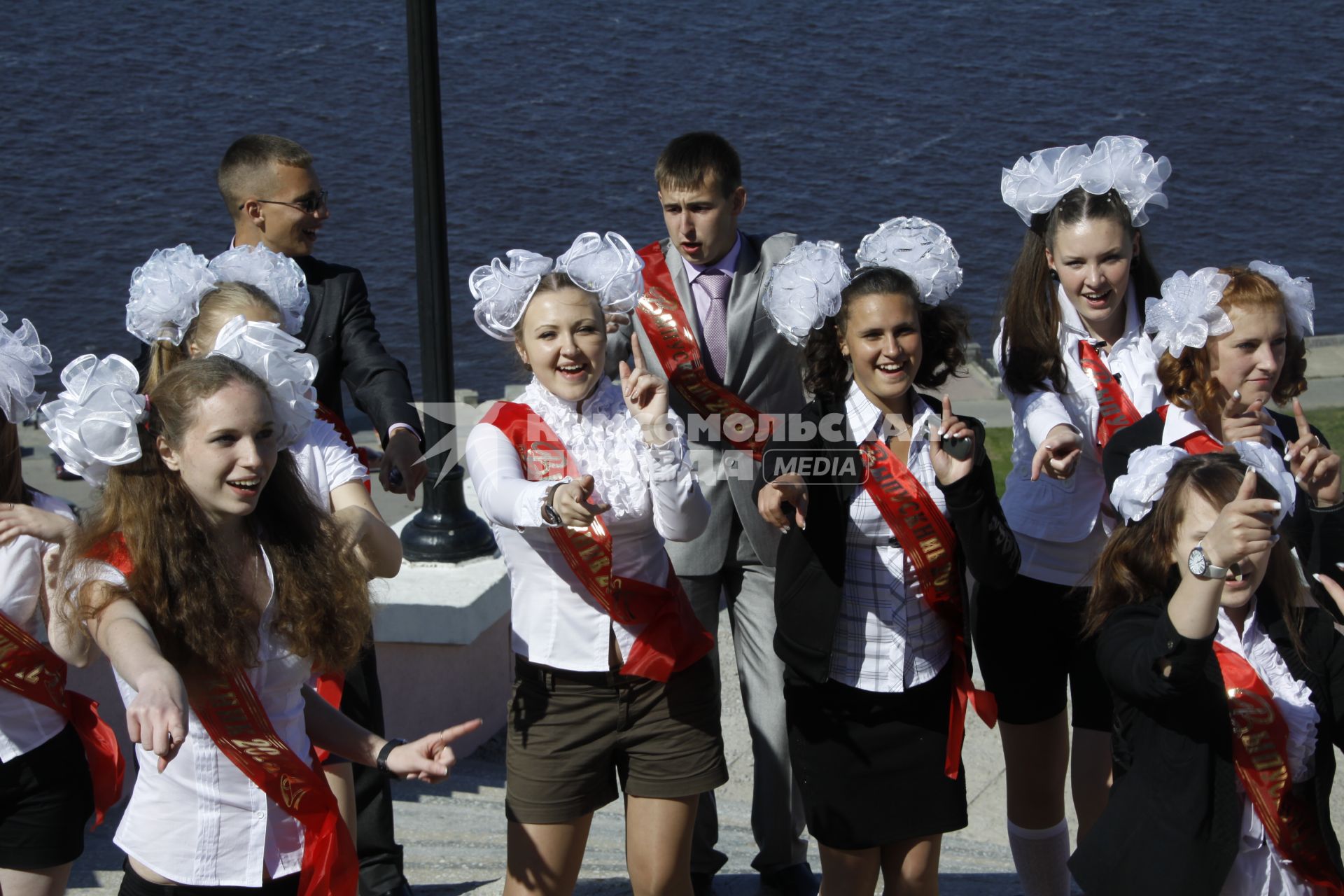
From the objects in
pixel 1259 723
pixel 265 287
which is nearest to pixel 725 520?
pixel 265 287

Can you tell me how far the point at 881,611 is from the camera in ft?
9.82

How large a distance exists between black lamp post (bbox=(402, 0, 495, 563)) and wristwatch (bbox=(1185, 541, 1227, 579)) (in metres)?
2.60

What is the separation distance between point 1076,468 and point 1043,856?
34.4 inches

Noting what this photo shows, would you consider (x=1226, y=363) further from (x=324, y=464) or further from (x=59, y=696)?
(x=59, y=696)

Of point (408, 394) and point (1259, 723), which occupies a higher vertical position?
point (408, 394)

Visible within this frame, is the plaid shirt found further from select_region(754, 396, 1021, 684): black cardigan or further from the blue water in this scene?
the blue water

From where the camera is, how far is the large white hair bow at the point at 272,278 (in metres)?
3.18

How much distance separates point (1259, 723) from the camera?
253 centimetres

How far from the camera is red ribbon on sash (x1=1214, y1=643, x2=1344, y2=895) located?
2.53 meters

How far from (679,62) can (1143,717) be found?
1637cm

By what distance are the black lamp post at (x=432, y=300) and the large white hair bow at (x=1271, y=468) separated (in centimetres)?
→ 244

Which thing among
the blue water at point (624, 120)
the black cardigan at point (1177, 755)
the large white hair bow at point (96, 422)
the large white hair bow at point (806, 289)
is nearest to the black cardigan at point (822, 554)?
the large white hair bow at point (806, 289)

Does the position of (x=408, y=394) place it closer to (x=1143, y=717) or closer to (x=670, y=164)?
(x=670, y=164)

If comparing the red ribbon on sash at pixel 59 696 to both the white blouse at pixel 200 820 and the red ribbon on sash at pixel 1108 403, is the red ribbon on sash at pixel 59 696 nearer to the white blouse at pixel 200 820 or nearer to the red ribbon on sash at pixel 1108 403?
the white blouse at pixel 200 820
